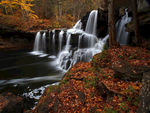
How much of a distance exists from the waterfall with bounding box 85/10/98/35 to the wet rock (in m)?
14.5

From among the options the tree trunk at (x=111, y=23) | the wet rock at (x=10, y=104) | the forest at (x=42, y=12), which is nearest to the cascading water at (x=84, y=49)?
the tree trunk at (x=111, y=23)

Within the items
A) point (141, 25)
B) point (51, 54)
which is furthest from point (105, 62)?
point (51, 54)

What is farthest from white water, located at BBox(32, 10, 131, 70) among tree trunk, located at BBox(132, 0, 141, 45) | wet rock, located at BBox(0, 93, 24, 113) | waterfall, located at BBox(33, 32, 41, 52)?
wet rock, located at BBox(0, 93, 24, 113)

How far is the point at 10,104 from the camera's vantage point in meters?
5.90

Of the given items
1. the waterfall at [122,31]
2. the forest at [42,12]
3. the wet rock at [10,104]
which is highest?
the forest at [42,12]

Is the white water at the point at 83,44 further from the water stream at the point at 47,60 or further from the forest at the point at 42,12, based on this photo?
the forest at the point at 42,12

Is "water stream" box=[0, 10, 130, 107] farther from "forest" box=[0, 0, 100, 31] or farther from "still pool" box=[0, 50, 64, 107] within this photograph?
"forest" box=[0, 0, 100, 31]

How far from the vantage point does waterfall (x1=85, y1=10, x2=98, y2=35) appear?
17572 millimetres

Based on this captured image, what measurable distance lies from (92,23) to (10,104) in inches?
631

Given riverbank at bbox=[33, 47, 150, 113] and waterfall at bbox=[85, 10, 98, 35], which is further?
waterfall at bbox=[85, 10, 98, 35]

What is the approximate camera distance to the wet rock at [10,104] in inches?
222

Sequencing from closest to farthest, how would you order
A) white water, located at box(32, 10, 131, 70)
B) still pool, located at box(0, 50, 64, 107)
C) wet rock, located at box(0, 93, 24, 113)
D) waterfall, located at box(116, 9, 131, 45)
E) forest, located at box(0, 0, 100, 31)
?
1. wet rock, located at box(0, 93, 24, 113)
2. still pool, located at box(0, 50, 64, 107)
3. waterfall, located at box(116, 9, 131, 45)
4. white water, located at box(32, 10, 131, 70)
5. forest, located at box(0, 0, 100, 31)

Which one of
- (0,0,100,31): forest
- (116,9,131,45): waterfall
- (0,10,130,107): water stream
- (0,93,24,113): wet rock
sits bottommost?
(0,93,24,113): wet rock

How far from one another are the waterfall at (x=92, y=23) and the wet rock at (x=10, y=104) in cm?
1449
